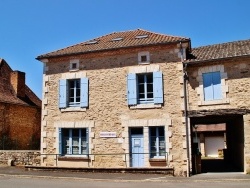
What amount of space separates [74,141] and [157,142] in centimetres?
432

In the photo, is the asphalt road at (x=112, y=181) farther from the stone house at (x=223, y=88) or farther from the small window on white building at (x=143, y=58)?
the small window on white building at (x=143, y=58)

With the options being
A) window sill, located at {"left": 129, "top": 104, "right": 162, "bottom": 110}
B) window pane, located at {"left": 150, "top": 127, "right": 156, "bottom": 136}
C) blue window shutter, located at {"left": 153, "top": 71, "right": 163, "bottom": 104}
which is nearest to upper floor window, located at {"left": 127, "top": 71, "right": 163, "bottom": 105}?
blue window shutter, located at {"left": 153, "top": 71, "right": 163, "bottom": 104}

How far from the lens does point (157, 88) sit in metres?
15.5

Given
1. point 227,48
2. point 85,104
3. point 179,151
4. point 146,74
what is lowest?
point 179,151

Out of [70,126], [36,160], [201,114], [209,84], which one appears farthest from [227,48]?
[36,160]

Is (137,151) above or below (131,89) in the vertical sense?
below

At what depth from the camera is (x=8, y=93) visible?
904 inches

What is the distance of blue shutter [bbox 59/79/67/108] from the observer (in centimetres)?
1687

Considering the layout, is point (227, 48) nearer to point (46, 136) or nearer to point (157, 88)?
point (157, 88)

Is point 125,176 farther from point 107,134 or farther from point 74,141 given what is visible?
point 74,141

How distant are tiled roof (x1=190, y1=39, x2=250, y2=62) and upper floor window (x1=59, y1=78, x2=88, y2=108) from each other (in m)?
5.56

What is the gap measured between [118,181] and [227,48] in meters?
8.99

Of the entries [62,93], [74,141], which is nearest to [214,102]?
[74,141]

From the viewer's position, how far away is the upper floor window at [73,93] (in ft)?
54.6
